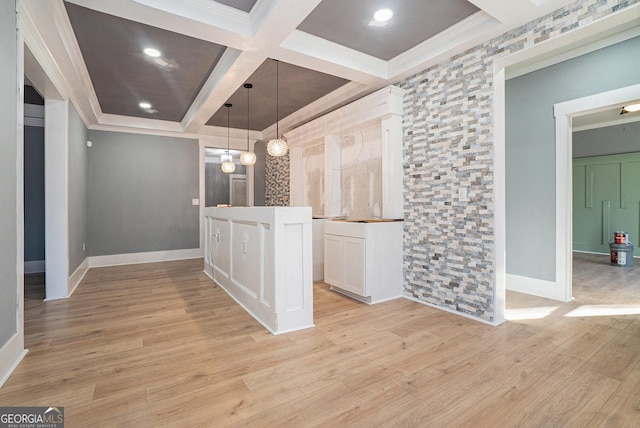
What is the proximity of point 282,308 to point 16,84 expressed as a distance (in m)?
2.49

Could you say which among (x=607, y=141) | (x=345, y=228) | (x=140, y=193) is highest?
(x=607, y=141)

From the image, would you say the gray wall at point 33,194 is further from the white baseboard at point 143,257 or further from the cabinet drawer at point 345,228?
the cabinet drawer at point 345,228

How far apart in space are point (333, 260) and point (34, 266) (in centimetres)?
512

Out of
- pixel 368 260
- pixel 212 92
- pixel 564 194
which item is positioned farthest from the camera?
pixel 212 92

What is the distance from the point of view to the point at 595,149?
21.1ft

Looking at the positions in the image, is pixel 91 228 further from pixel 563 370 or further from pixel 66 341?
pixel 563 370

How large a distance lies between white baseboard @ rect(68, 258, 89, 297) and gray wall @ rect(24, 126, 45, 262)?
0.76 metres

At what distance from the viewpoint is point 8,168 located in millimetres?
1938

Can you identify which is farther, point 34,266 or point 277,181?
Result: point 277,181

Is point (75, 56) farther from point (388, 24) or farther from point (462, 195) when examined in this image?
point (462, 195)

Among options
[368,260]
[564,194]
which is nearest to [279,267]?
[368,260]

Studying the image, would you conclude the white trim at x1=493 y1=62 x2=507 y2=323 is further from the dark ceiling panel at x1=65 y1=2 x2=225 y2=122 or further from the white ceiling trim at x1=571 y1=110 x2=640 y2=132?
the white ceiling trim at x1=571 y1=110 x2=640 y2=132

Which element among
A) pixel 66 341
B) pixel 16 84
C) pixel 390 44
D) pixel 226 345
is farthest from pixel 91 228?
pixel 390 44

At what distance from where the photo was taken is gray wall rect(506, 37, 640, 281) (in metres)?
3.23
